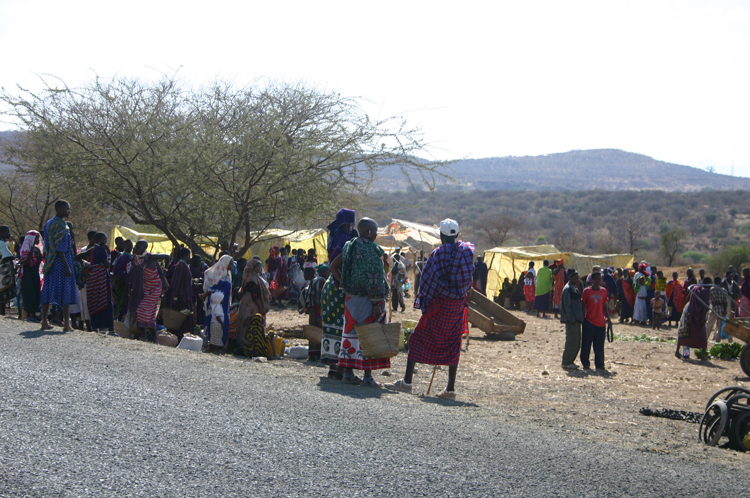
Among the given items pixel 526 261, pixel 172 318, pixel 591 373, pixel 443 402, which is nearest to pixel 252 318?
pixel 172 318

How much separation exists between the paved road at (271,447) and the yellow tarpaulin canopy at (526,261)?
17.9 m

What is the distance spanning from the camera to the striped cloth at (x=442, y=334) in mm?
6512

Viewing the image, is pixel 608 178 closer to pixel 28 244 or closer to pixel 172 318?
pixel 172 318

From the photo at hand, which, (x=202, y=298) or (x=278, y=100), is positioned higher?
(x=278, y=100)

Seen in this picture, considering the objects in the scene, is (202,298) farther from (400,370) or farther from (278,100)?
(278,100)

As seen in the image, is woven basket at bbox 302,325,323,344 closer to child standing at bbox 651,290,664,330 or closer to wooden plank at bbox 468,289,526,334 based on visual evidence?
wooden plank at bbox 468,289,526,334

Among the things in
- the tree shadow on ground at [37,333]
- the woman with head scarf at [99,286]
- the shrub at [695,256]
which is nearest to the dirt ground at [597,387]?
the woman with head scarf at [99,286]

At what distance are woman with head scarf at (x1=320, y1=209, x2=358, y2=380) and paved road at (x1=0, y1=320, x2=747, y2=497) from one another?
112 centimetres

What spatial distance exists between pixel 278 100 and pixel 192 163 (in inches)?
98.9

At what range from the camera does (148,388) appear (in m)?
5.24

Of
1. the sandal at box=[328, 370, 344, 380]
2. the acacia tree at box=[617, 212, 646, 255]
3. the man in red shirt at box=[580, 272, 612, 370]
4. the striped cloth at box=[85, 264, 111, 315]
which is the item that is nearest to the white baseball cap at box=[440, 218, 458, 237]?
the sandal at box=[328, 370, 344, 380]

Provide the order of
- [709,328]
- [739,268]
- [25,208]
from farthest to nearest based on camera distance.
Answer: [739,268] < [25,208] < [709,328]

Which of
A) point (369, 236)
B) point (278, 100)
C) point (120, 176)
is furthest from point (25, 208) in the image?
point (369, 236)

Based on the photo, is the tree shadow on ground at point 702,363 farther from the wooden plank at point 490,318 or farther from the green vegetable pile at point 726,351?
the wooden plank at point 490,318
